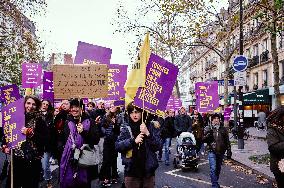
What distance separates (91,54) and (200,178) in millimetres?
3888

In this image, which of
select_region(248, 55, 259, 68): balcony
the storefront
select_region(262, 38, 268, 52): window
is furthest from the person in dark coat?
select_region(248, 55, 259, 68): balcony

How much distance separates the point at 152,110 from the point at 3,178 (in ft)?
15.7

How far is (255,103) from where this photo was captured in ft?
118

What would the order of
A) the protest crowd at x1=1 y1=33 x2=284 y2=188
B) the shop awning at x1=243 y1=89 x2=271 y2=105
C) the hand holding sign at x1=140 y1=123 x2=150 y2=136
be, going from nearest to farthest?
1. the hand holding sign at x1=140 y1=123 x2=150 y2=136
2. the protest crowd at x1=1 y1=33 x2=284 y2=188
3. the shop awning at x1=243 y1=89 x2=271 y2=105

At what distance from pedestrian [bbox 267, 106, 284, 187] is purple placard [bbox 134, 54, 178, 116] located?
1.41 metres

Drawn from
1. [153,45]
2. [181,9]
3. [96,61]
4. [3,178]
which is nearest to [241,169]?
[96,61]

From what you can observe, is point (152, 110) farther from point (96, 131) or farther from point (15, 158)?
point (15, 158)

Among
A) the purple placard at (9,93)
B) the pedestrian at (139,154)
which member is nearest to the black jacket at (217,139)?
the pedestrian at (139,154)

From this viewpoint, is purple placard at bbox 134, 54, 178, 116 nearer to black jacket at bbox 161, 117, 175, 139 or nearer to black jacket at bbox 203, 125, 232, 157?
black jacket at bbox 203, 125, 232, 157

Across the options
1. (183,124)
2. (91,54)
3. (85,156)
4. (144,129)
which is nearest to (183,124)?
(183,124)

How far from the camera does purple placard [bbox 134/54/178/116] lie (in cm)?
540

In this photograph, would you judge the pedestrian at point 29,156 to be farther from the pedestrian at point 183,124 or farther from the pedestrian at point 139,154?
the pedestrian at point 183,124

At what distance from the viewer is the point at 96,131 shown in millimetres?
5320

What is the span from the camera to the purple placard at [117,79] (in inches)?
437
